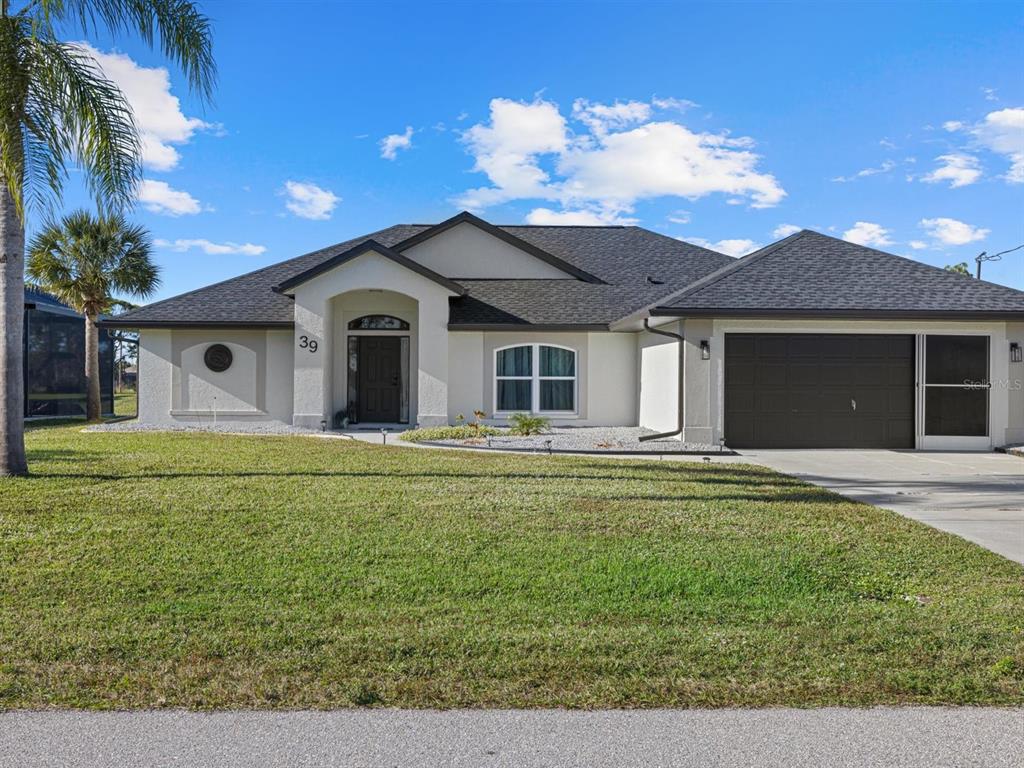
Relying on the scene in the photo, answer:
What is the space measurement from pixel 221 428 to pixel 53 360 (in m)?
9.93

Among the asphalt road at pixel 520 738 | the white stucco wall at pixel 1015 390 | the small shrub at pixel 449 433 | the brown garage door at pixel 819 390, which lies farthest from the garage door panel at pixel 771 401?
the asphalt road at pixel 520 738

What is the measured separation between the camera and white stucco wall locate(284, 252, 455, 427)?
57.8 feet

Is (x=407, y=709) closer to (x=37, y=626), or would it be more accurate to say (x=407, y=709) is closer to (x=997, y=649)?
(x=37, y=626)

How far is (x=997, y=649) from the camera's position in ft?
14.0

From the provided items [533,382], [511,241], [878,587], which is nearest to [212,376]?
[533,382]

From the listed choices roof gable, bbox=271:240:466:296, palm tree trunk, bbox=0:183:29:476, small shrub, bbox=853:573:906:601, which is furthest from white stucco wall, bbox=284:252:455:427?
small shrub, bbox=853:573:906:601

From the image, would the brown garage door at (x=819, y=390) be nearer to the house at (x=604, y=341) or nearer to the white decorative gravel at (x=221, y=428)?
the house at (x=604, y=341)

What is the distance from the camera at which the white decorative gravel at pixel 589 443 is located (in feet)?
45.2

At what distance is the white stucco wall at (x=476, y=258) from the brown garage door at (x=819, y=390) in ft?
24.9

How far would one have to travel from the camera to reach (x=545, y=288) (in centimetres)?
2020

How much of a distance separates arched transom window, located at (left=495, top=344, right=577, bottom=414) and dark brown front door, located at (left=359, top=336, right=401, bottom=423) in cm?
276

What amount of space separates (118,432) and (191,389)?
7.31 feet

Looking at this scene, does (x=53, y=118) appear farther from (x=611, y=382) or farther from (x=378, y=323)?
(x=611, y=382)

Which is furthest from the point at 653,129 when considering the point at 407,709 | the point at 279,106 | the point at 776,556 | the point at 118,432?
the point at 407,709
